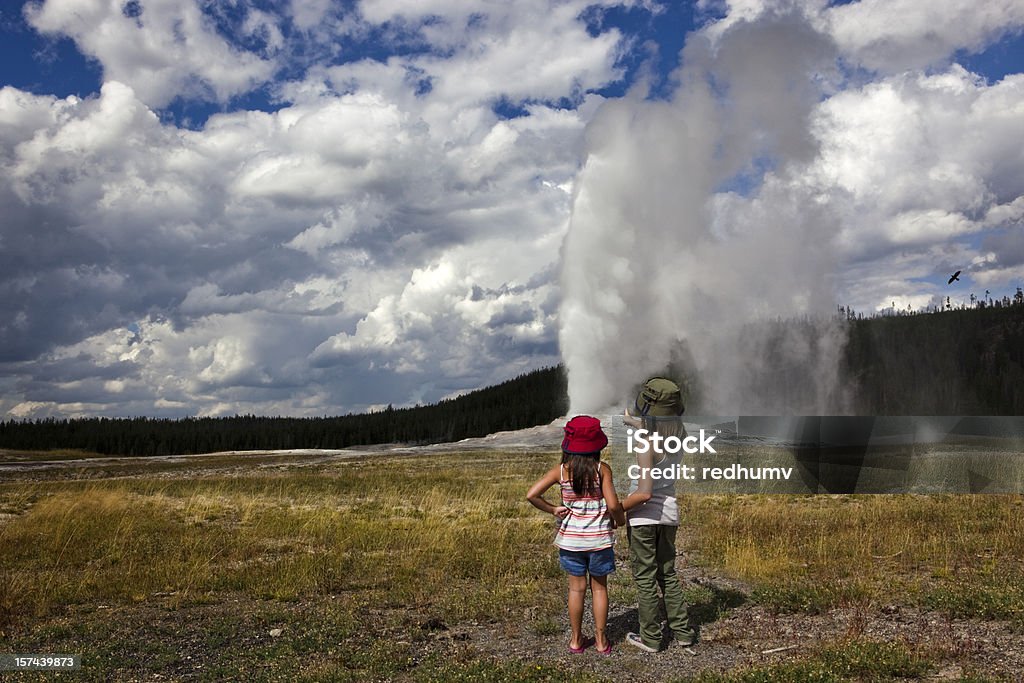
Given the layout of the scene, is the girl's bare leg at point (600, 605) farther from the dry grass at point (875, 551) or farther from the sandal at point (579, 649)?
the dry grass at point (875, 551)

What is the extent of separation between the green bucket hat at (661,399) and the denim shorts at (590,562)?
57.1 inches

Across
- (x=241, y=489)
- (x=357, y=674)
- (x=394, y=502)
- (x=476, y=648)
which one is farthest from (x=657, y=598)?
(x=241, y=489)

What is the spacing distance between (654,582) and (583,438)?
1.78m

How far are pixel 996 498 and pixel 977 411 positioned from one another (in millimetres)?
106824

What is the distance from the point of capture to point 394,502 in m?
24.7

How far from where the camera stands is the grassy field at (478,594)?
8.12m

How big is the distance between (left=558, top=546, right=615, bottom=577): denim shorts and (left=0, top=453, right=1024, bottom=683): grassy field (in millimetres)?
919

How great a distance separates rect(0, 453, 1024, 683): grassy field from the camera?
812cm

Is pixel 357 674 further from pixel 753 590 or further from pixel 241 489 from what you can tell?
pixel 241 489

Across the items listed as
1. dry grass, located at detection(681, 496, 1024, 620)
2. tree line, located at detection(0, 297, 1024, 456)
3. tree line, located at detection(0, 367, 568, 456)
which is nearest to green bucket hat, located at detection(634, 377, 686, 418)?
dry grass, located at detection(681, 496, 1024, 620)

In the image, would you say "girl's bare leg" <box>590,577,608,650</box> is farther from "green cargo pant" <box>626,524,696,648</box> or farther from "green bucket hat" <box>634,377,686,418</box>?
"green bucket hat" <box>634,377,686,418</box>

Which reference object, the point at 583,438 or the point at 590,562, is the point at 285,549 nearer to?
the point at 590,562

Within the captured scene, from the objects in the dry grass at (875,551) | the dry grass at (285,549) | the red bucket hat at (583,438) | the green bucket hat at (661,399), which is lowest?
the dry grass at (285,549)

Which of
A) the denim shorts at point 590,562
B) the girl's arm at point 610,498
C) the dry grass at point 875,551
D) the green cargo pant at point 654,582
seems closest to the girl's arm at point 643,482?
the girl's arm at point 610,498
